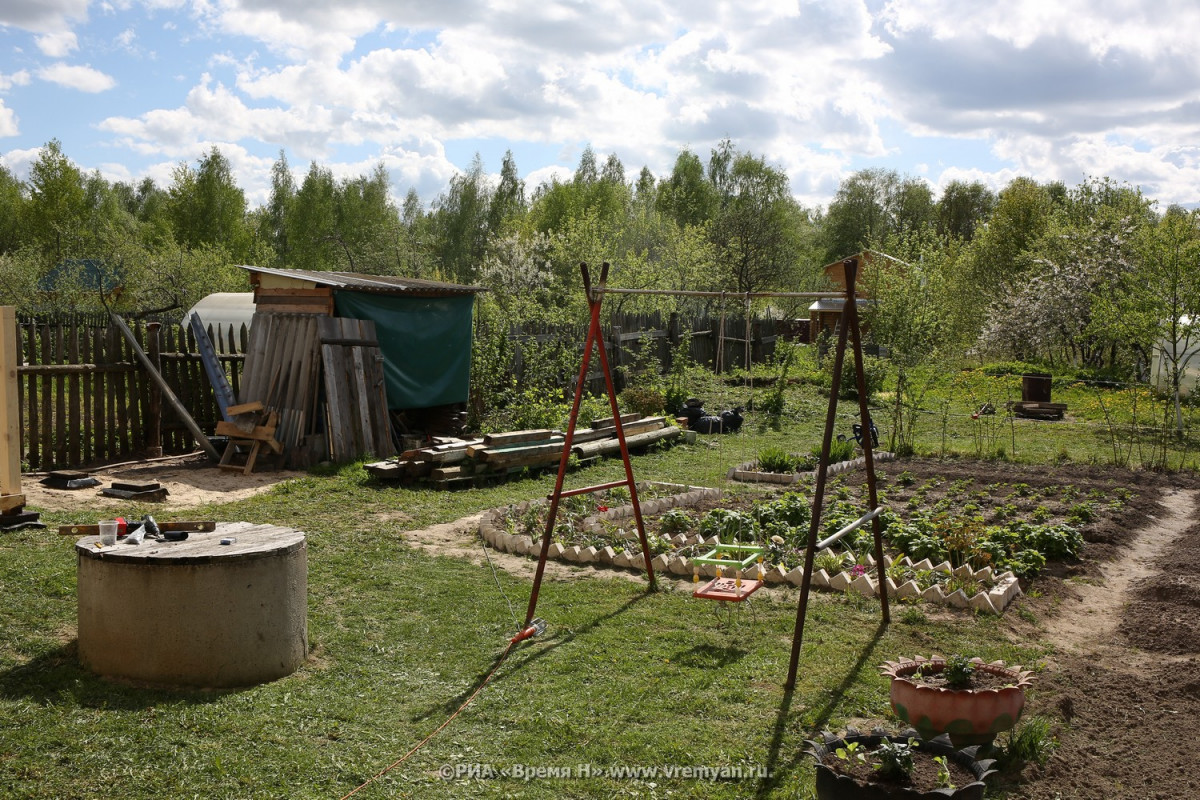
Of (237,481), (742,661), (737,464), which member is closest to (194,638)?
(742,661)

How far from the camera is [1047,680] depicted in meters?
5.18

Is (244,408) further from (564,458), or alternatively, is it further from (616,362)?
(616,362)

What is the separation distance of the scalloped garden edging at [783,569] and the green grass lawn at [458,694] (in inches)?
8.8

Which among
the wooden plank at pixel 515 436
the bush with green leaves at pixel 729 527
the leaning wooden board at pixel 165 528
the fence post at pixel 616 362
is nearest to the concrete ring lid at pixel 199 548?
the leaning wooden board at pixel 165 528

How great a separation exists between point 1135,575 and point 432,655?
5944 mm

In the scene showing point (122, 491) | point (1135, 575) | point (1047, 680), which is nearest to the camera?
point (1047, 680)

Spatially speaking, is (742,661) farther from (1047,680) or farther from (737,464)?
(737,464)

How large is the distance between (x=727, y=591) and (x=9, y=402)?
252 inches

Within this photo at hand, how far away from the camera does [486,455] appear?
11.3 metres

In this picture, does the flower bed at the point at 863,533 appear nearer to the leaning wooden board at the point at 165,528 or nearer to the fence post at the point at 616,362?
the leaning wooden board at the point at 165,528

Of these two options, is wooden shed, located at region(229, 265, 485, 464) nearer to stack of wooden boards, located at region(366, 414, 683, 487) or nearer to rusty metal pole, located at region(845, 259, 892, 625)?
stack of wooden boards, located at region(366, 414, 683, 487)

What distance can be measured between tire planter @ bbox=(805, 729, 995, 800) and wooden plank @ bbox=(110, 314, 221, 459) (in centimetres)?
1054

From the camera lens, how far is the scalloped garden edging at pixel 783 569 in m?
6.55

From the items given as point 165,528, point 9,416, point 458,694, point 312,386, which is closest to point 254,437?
point 312,386
